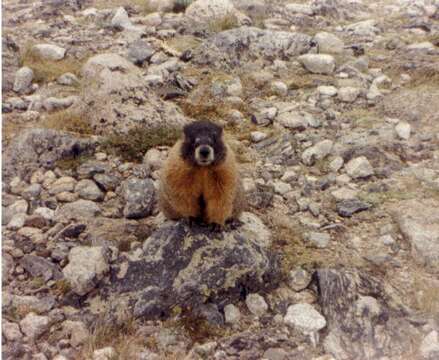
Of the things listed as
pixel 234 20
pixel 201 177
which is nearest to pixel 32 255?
pixel 201 177

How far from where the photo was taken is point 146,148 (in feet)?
23.3

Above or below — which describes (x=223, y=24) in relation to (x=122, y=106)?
above

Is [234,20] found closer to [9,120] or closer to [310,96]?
[310,96]

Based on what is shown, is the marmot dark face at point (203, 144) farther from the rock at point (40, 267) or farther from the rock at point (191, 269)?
the rock at point (40, 267)

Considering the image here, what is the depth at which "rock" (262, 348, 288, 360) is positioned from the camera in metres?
4.30

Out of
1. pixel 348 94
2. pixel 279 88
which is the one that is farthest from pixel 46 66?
pixel 348 94

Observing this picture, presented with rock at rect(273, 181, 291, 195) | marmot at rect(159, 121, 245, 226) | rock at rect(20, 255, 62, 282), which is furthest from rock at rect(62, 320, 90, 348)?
rock at rect(273, 181, 291, 195)

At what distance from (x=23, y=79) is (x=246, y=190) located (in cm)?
460

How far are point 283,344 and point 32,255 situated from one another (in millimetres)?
2655

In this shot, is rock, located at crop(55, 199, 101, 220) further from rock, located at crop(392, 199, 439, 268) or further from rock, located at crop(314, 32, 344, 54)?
rock, located at crop(314, 32, 344, 54)

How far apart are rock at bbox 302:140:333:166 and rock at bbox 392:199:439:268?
147 cm

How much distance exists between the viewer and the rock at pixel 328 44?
1047cm

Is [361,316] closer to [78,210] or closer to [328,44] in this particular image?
[78,210]

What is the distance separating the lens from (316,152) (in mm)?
7293
